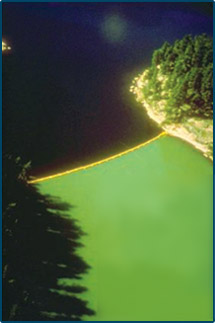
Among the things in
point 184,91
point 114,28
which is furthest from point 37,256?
point 114,28

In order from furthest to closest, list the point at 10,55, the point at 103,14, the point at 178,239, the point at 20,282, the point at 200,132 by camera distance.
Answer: the point at 103,14 < the point at 10,55 < the point at 200,132 < the point at 178,239 < the point at 20,282

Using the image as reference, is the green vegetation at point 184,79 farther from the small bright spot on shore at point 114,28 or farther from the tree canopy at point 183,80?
the small bright spot on shore at point 114,28

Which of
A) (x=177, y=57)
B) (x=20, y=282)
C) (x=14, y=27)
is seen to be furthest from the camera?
(x=14, y=27)

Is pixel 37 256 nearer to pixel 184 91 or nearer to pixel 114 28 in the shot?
pixel 184 91

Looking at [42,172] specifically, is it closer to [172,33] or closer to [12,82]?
[12,82]

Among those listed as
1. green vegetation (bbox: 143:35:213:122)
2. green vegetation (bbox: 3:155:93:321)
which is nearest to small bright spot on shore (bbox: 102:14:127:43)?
green vegetation (bbox: 143:35:213:122)

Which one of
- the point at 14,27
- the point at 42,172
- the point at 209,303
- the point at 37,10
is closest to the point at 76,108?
the point at 42,172

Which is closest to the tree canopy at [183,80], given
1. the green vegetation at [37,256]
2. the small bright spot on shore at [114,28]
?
the small bright spot on shore at [114,28]
